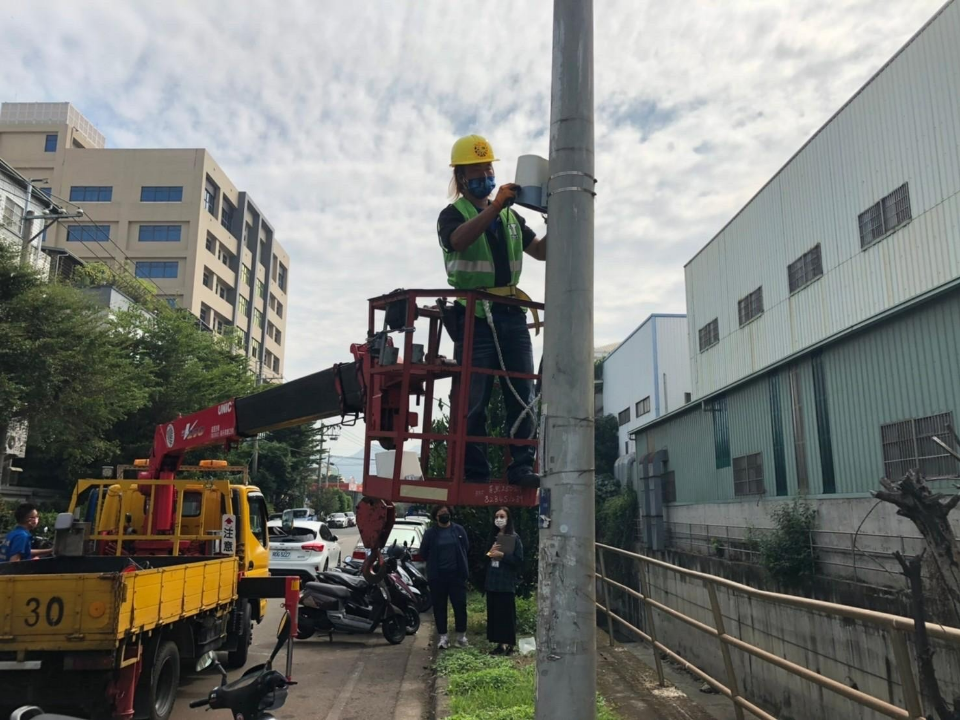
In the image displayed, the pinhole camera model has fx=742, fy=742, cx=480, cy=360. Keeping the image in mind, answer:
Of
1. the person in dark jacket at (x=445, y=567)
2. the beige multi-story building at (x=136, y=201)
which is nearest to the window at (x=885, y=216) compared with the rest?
the person in dark jacket at (x=445, y=567)

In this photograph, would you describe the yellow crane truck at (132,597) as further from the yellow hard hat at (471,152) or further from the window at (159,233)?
the window at (159,233)

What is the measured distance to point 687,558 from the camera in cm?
2078

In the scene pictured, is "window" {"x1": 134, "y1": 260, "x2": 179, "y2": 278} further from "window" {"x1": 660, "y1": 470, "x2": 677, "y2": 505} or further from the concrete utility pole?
the concrete utility pole

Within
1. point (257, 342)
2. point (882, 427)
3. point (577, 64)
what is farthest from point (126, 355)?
point (257, 342)

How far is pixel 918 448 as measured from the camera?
12.7 metres

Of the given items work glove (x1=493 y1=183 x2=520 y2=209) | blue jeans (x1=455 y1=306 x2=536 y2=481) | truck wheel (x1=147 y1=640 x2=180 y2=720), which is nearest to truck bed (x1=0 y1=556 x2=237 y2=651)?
truck wheel (x1=147 y1=640 x2=180 y2=720)

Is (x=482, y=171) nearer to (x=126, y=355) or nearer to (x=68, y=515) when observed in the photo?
(x=68, y=515)

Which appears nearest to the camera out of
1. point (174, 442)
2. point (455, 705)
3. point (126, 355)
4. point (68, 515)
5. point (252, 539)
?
point (455, 705)

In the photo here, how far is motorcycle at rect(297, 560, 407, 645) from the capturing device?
10.1 m

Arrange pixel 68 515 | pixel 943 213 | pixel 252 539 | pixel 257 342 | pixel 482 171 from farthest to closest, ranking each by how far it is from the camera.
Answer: pixel 257 342, pixel 943 213, pixel 252 539, pixel 68 515, pixel 482 171

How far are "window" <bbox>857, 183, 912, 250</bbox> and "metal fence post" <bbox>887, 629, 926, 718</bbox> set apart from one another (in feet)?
50.5

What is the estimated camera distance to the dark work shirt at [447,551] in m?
9.65

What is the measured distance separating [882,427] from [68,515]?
1316 centimetres

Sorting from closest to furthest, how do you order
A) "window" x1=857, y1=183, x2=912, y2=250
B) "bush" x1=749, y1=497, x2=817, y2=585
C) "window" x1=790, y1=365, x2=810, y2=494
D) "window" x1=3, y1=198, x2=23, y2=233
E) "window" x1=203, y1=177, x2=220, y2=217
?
"bush" x1=749, y1=497, x2=817, y2=585, "window" x1=857, y1=183, x2=912, y2=250, "window" x1=790, y1=365, x2=810, y2=494, "window" x1=3, y1=198, x2=23, y2=233, "window" x1=203, y1=177, x2=220, y2=217
